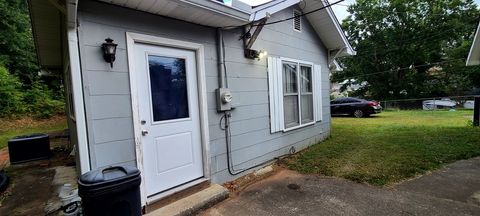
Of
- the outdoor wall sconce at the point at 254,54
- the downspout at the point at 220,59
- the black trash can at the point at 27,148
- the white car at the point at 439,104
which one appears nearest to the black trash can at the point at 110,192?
the downspout at the point at 220,59

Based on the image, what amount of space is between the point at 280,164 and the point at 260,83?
1603 mm

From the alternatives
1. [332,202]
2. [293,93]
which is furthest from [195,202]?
[293,93]

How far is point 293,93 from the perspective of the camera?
5285mm

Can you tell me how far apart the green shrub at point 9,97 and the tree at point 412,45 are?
2503 centimetres

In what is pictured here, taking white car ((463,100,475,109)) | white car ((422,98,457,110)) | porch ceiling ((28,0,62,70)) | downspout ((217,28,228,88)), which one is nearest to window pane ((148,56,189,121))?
downspout ((217,28,228,88))

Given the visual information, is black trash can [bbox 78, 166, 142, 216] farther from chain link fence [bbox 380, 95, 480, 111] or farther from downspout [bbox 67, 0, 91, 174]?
chain link fence [bbox 380, 95, 480, 111]

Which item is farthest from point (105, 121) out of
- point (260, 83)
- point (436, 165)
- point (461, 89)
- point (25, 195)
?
point (461, 89)

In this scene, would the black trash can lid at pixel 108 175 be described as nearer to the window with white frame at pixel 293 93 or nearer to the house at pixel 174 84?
the house at pixel 174 84

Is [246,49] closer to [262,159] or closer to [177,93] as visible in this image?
[177,93]

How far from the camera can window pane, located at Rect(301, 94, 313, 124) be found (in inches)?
223

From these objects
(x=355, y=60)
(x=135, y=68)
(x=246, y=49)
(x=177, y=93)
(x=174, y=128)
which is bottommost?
(x=174, y=128)

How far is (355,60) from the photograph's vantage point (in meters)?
23.7

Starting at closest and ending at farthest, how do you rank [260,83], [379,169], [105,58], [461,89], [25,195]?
Result: [105,58] → [25,195] → [379,169] → [260,83] → [461,89]

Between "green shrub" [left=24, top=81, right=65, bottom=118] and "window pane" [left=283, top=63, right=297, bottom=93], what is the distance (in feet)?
41.6
